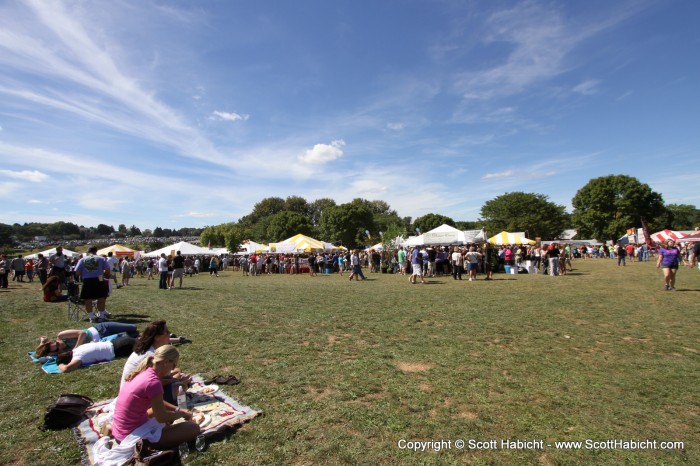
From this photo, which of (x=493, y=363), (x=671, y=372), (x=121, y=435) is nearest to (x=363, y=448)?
(x=121, y=435)

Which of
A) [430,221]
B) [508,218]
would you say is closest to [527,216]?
[508,218]

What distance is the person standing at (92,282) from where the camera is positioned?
895cm

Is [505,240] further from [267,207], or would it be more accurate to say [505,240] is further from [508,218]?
[267,207]

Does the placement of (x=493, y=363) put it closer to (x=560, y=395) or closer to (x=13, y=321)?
(x=560, y=395)

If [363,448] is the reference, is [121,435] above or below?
above

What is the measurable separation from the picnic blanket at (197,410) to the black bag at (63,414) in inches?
4.2

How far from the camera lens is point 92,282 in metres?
9.01

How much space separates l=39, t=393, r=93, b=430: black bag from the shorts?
20.4 ft

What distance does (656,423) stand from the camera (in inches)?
142

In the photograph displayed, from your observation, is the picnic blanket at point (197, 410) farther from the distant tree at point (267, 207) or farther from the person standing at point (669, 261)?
the distant tree at point (267, 207)

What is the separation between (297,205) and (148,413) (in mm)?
83210

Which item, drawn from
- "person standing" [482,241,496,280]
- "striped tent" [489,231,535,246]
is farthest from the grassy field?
"striped tent" [489,231,535,246]

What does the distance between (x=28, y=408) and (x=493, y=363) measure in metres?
6.03

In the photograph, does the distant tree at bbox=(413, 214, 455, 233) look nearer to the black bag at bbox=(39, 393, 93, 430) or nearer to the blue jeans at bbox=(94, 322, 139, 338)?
the blue jeans at bbox=(94, 322, 139, 338)
